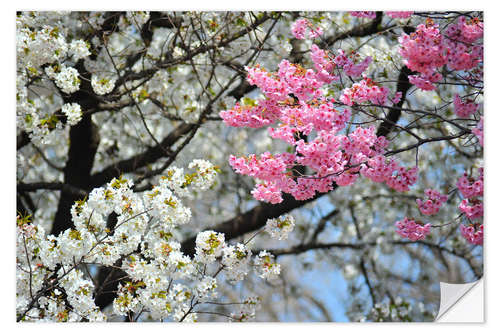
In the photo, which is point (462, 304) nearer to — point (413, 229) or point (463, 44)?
point (413, 229)

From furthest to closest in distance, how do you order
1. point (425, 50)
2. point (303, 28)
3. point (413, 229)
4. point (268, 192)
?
point (303, 28), point (413, 229), point (268, 192), point (425, 50)

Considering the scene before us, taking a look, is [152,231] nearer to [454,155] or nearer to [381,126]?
[381,126]

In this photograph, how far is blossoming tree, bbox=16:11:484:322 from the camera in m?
2.16

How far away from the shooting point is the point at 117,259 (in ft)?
7.57

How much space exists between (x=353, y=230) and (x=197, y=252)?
1540mm

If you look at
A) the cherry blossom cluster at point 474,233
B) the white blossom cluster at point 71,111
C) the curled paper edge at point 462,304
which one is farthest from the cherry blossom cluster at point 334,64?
the white blossom cluster at point 71,111

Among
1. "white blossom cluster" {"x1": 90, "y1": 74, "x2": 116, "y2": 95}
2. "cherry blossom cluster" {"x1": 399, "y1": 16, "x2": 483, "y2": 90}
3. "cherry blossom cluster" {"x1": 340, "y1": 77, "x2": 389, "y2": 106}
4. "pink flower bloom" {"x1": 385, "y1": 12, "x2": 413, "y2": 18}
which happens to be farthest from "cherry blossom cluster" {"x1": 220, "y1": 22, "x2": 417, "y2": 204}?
"white blossom cluster" {"x1": 90, "y1": 74, "x2": 116, "y2": 95}

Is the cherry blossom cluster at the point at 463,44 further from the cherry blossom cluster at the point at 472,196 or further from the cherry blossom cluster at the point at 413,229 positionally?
the cherry blossom cluster at the point at 413,229

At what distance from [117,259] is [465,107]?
1.42 m

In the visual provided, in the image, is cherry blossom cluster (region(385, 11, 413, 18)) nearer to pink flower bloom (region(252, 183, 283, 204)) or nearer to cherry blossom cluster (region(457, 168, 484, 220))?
cherry blossom cluster (region(457, 168, 484, 220))

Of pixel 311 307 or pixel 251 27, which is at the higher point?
pixel 251 27

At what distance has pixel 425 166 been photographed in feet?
10.5

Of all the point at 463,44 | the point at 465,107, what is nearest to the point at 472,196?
the point at 465,107

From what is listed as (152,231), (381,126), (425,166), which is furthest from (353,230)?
(152,231)
